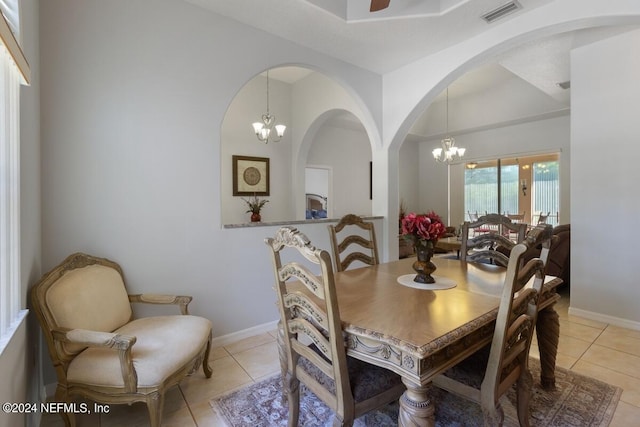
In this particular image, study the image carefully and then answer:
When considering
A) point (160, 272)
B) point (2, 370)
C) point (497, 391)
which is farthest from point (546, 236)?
point (160, 272)

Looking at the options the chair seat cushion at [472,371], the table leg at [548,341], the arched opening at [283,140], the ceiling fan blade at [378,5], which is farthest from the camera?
the arched opening at [283,140]

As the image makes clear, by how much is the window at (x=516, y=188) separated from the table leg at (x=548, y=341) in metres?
5.38

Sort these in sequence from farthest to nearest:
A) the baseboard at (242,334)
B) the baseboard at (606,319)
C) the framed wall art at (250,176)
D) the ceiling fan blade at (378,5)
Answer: the framed wall art at (250,176), the baseboard at (606,319), the baseboard at (242,334), the ceiling fan blade at (378,5)

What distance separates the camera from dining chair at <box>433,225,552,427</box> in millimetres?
1170

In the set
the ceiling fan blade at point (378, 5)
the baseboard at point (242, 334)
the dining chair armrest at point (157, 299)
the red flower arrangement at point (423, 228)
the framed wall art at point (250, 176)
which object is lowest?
the baseboard at point (242, 334)

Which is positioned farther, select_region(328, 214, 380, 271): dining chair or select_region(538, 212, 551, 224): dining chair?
select_region(538, 212, 551, 224): dining chair

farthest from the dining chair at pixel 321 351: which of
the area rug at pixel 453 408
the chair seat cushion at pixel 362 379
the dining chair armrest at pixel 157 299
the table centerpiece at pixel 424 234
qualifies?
the dining chair armrest at pixel 157 299

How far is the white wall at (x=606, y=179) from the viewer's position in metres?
2.95

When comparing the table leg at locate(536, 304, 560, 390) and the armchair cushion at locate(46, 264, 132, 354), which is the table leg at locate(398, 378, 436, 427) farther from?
the armchair cushion at locate(46, 264, 132, 354)

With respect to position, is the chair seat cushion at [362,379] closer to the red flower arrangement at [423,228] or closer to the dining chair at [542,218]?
the red flower arrangement at [423,228]

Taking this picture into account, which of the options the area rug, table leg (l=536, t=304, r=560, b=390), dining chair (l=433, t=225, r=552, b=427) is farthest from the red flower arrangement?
the area rug

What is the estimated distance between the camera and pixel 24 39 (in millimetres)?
1466

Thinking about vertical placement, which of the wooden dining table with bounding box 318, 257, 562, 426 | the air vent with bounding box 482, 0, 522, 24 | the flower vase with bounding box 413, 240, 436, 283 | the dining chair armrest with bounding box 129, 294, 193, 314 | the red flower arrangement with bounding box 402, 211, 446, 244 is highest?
the air vent with bounding box 482, 0, 522, 24

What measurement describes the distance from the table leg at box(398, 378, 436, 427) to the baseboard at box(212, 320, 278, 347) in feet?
6.49
